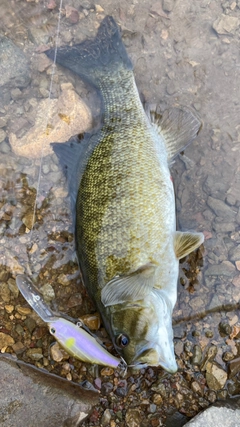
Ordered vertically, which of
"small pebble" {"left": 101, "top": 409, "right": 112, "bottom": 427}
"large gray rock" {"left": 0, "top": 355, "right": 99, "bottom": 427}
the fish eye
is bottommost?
"small pebble" {"left": 101, "top": 409, "right": 112, "bottom": 427}

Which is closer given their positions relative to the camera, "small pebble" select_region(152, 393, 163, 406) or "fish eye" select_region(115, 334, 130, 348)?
"fish eye" select_region(115, 334, 130, 348)

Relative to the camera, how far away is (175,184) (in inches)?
157

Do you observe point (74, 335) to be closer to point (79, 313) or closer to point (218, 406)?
point (79, 313)

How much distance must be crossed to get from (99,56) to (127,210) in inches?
62.7

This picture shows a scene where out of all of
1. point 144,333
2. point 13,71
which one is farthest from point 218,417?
point 13,71

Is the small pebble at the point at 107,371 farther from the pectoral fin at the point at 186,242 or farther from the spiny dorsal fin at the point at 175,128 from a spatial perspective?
the spiny dorsal fin at the point at 175,128

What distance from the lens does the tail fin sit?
153 inches

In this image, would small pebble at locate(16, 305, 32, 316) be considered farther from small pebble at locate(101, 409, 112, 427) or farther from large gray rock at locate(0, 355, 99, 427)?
small pebble at locate(101, 409, 112, 427)

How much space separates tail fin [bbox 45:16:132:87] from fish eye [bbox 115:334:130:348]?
2.30 m

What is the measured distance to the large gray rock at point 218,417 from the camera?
3.30 metres

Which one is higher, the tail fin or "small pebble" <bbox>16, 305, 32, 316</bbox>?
the tail fin

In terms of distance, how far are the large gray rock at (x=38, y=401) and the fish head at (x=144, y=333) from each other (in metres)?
0.72

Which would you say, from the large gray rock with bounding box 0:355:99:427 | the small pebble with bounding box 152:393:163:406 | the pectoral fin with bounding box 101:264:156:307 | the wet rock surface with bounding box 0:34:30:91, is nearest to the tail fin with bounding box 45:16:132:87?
the wet rock surface with bounding box 0:34:30:91

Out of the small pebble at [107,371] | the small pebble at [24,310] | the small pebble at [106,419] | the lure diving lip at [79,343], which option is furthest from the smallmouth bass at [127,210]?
the small pebble at [106,419]
